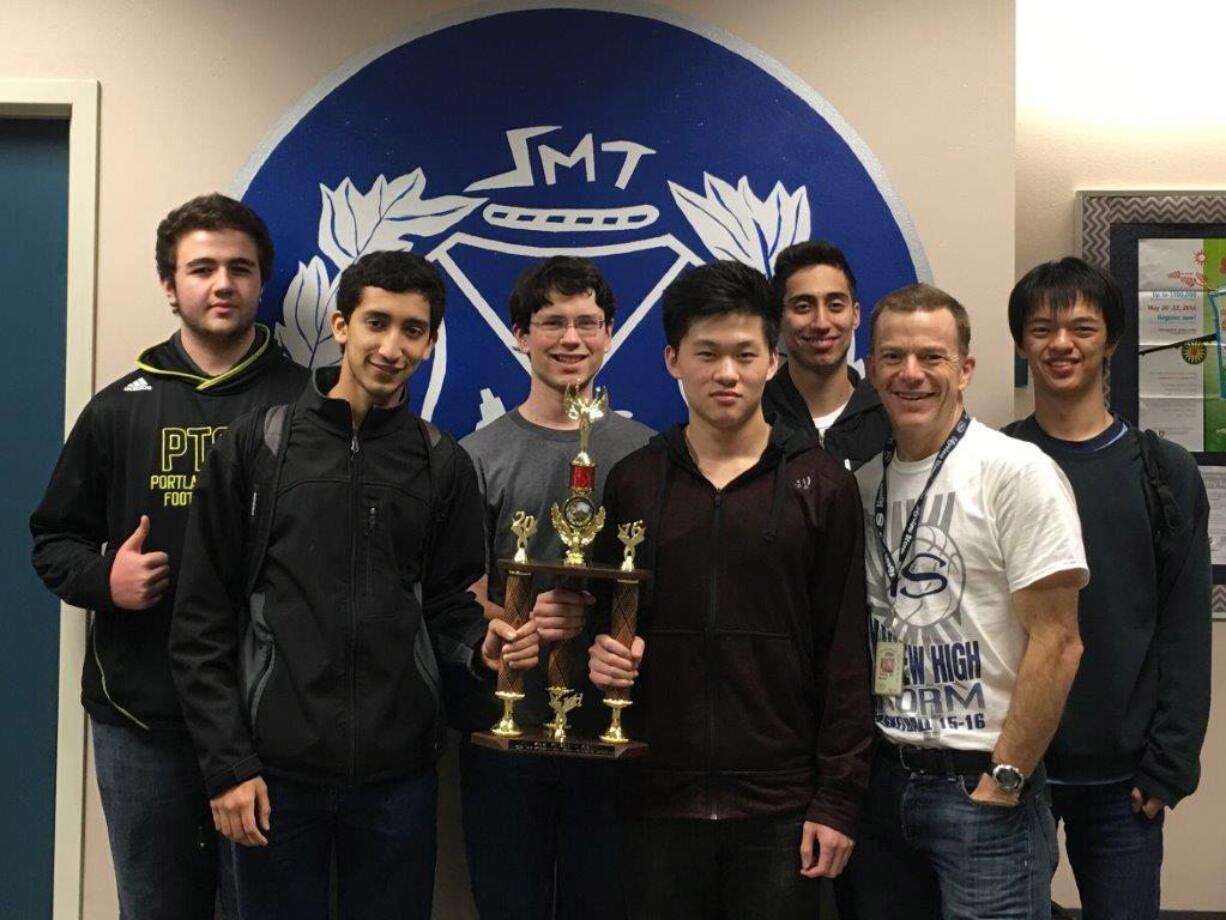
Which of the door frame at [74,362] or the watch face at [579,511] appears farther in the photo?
the door frame at [74,362]

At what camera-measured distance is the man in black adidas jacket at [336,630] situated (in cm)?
225

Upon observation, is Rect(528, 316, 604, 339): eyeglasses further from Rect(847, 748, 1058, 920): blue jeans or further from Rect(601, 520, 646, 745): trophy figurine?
Rect(847, 748, 1058, 920): blue jeans

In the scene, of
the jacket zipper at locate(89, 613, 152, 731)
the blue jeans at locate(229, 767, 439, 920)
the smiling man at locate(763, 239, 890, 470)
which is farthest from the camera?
the smiling man at locate(763, 239, 890, 470)

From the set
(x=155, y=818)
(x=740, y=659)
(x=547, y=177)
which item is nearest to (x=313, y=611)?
(x=155, y=818)

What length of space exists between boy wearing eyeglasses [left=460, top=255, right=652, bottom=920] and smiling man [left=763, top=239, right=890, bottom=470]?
1.24ft

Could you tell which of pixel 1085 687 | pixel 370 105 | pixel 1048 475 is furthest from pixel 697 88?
pixel 1085 687

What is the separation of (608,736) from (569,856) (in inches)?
Answer: 24.2

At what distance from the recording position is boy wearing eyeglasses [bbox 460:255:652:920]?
262 centimetres

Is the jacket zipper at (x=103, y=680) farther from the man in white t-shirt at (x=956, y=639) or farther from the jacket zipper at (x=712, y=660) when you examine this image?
the man in white t-shirt at (x=956, y=639)

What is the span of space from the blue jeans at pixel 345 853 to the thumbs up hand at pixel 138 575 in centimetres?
53

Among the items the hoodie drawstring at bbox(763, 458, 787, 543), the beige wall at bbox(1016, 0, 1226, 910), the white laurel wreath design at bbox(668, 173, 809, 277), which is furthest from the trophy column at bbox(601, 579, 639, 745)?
the beige wall at bbox(1016, 0, 1226, 910)

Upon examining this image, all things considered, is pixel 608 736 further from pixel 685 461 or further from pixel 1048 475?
pixel 1048 475

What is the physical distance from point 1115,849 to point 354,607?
1654 millimetres

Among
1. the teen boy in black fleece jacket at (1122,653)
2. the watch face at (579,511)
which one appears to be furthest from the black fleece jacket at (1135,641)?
the watch face at (579,511)
